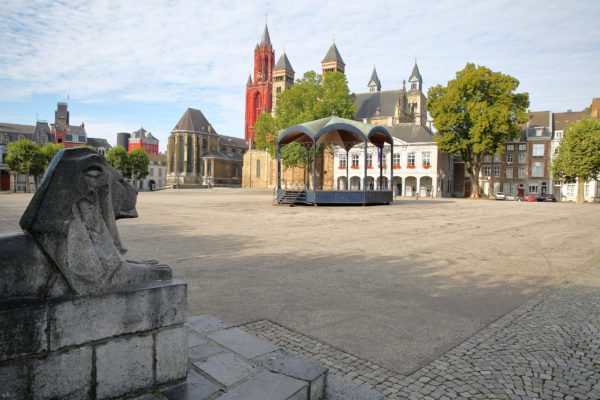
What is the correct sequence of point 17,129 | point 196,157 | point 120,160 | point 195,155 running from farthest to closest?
point 196,157 → point 195,155 → point 17,129 → point 120,160

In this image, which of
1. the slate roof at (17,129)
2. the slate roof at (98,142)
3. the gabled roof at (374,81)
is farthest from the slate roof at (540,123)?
the slate roof at (17,129)

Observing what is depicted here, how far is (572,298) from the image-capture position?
16.0ft

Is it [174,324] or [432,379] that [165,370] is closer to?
[174,324]

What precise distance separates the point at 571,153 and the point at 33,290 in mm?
48838

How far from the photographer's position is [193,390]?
223cm

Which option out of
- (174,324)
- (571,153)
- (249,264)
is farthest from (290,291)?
(571,153)

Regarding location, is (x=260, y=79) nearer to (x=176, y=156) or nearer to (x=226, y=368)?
(x=176, y=156)

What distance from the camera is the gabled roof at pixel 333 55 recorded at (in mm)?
71438

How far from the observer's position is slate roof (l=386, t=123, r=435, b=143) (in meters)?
51.0

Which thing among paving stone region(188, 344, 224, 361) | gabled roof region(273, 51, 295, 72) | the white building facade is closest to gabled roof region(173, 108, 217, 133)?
gabled roof region(273, 51, 295, 72)

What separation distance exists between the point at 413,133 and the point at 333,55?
92.8ft

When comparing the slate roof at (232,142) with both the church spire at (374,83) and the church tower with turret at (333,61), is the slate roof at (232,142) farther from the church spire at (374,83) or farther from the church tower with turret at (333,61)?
the church tower with turret at (333,61)

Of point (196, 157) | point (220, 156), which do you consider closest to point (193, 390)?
point (196, 157)

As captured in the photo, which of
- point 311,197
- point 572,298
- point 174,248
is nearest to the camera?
point 572,298
